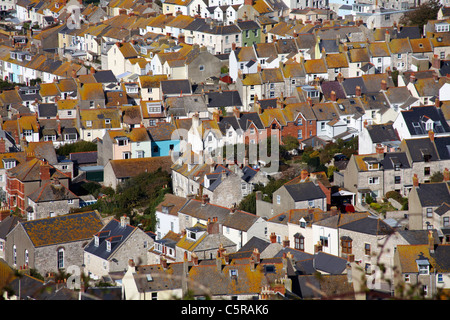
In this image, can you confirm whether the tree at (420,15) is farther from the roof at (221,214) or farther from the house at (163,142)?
the roof at (221,214)

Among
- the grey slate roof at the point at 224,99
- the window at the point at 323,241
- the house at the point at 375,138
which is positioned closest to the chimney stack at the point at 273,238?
the window at the point at 323,241

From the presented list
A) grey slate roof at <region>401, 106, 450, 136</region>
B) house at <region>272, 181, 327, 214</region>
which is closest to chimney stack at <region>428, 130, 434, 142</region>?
grey slate roof at <region>401, 106, 450, 136</region>

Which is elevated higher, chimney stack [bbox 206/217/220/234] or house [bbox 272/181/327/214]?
house [bbox 272/181/327/214]

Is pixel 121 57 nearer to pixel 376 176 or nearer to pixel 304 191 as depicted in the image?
pixel 376 176

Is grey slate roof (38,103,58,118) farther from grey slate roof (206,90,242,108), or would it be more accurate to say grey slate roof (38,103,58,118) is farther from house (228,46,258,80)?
house (228,46,258,80)

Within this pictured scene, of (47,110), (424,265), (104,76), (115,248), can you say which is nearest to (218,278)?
(424,265)
